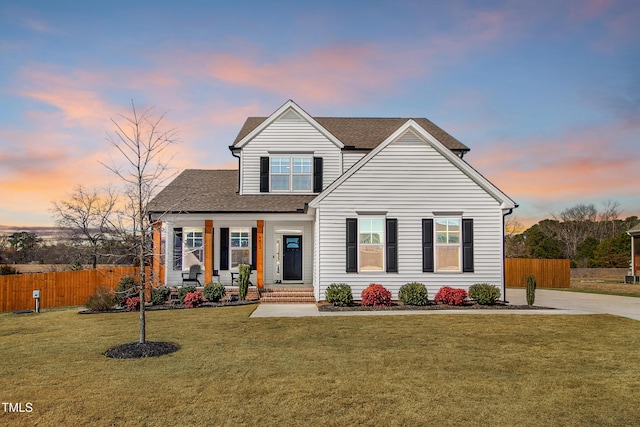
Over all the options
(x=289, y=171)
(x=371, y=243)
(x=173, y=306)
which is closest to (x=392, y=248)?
(x=371, y=243)

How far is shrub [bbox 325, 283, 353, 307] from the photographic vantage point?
54.0 ft

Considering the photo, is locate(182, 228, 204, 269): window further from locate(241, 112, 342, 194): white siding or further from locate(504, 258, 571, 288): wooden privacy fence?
locate(504, 258, 571, 288): wooden privacy fence

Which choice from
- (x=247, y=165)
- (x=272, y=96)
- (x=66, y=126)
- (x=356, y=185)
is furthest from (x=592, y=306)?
(x=66, y=126)

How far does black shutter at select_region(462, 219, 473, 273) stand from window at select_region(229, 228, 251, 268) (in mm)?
9104

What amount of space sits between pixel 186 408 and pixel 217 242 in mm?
14649

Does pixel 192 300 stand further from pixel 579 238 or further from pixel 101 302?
pixel 579 238

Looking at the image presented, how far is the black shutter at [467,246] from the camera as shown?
1747 cm

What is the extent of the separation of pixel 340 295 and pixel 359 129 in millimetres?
10350

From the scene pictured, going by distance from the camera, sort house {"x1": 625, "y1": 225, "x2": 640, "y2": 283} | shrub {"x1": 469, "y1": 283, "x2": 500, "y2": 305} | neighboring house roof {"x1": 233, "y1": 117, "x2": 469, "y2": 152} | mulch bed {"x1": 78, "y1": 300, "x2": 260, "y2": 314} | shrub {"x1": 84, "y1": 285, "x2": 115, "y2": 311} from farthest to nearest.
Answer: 1. house {"x1": 625, "y1": 225, "x2": 640, "y2": 283}
2. neighboring house roof {"x1": 233, "y1": 117, "x2": 469, "y2": 152}
3. mulch bed {"x1": 78, "y1": 300, "x2": 260, "y2": 314}
4. shrub {"x1": 84, "y1": 285, "x2": 115, "y2": 311}
5. shrub {"x1": 469, "y1": 283, "x2": 500, "y2": 305}

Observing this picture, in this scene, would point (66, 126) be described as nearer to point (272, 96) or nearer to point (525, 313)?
point (272, 96)

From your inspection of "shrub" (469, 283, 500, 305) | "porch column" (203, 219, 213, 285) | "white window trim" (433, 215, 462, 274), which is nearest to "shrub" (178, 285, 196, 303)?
"porch column" (203, 219, 213, 285)

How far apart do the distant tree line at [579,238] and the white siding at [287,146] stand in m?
30.3

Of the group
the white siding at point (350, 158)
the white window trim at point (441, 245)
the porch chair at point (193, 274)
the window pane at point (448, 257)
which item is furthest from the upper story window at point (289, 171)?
the window pane at point (448, 257)

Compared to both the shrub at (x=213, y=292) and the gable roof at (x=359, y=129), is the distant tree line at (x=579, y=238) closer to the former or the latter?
the gable roof at (x=359, y=129)
